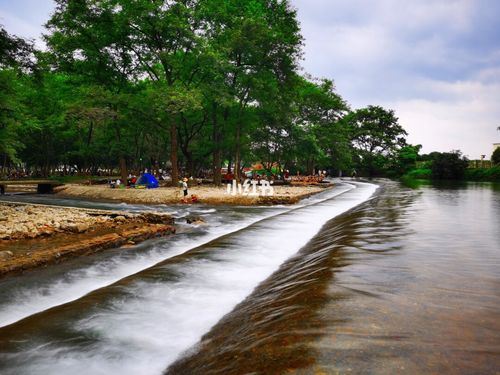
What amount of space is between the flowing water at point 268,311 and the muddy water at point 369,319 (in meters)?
0.02

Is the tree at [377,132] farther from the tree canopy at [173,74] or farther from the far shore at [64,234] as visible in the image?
the far shore at [64,234]

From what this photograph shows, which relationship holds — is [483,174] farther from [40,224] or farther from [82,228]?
[40,224]

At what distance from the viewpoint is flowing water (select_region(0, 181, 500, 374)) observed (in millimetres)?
3482

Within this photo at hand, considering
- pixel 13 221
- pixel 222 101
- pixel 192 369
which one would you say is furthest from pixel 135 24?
pixel 192 369

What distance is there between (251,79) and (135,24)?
998 cm

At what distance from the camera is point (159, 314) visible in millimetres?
5859

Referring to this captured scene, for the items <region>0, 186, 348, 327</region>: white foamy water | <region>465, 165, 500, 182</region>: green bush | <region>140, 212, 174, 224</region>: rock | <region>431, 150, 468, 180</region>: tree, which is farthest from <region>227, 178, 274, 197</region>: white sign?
<region>431, 150, 468, 180</region>: tree

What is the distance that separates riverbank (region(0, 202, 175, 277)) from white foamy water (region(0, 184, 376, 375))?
2309 millimetres

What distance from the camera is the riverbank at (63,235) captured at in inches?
324

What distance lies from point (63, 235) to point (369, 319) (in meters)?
9.55

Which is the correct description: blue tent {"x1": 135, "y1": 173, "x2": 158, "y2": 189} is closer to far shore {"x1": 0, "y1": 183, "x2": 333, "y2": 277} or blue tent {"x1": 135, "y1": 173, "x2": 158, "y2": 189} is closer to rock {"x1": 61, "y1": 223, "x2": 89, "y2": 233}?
far shore {"x1": 0, "y1": 183, "x2": 333, "y2": 277}

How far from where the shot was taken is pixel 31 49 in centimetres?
1427

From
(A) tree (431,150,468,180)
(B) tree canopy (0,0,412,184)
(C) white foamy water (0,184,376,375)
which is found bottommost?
(C) white foamy water (0,184,376,375)

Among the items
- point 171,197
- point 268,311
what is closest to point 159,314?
point 268,311
